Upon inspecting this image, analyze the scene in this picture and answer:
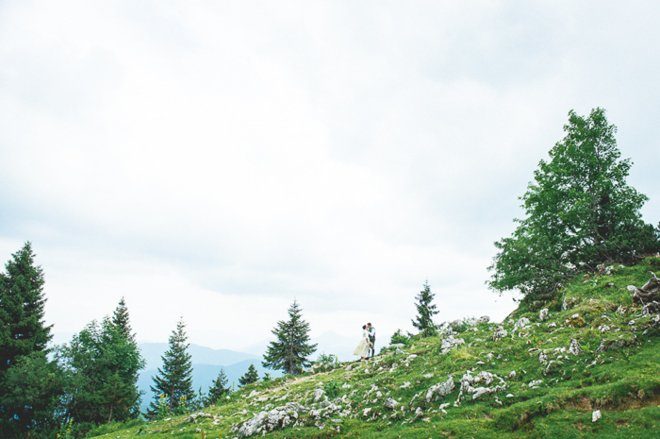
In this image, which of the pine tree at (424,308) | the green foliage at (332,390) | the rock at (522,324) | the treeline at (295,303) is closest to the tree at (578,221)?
the treeline at (295,303)

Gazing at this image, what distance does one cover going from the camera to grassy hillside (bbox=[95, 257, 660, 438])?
30.0 feet

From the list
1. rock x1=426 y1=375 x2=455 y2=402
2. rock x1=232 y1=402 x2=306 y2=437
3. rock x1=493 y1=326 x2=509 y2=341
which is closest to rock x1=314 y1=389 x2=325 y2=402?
rock x1=232 y1=402 x2=306 y2=437

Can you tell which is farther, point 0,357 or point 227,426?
point 0,357

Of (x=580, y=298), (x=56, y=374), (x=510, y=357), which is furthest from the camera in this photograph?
(x=56, y=374)

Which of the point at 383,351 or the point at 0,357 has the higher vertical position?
the point at 0,357

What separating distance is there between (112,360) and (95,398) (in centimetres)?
683

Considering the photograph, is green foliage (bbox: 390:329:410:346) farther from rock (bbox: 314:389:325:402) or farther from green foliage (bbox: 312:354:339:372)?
rock (bbox: 314:389:325:402)

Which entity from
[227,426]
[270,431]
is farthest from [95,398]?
[270,431]

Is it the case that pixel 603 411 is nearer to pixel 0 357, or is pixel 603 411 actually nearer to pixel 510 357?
pixel 510 357

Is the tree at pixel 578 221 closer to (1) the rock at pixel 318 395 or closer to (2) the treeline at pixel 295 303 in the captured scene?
(2) the treeline at pixel 295 303

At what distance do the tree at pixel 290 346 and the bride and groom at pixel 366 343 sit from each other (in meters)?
39.3

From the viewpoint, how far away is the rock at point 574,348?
12.3m

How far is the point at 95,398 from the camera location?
4262 cm

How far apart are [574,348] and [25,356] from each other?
58.3 m
